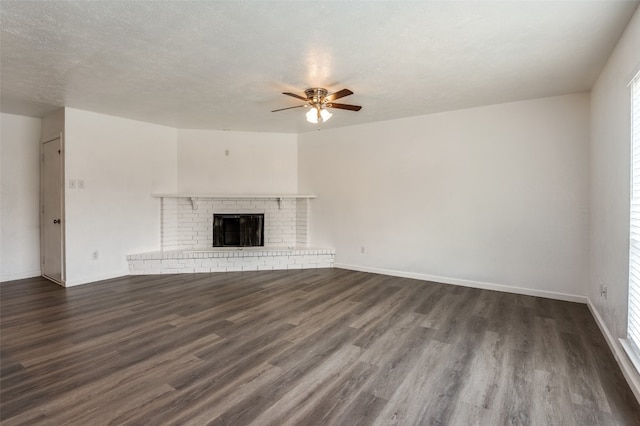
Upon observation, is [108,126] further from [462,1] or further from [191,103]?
[462,1]

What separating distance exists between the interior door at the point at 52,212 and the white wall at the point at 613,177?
6226 millimetres

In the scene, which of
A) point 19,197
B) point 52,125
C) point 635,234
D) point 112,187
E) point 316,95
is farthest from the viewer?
point 112,187

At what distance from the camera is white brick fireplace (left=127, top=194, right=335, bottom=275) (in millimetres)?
5309

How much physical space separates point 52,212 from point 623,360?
21.8ft

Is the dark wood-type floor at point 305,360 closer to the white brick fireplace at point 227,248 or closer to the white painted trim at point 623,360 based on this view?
the white painted trim at point 623,360

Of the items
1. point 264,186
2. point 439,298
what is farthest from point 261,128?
point 439,298

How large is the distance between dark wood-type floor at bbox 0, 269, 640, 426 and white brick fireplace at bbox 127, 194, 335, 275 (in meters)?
1.22

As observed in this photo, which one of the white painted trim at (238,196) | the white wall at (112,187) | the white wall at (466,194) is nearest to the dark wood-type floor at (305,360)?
the white wall at (466,194)

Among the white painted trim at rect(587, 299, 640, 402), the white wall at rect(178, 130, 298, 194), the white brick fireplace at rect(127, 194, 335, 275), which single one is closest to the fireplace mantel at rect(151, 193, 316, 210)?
the white brick fireplace at rect(127, 194, 335, 275)

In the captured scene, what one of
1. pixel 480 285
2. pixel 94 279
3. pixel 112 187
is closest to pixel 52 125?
pixel 112 187

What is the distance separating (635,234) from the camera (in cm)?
220

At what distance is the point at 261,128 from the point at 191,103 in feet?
5.27

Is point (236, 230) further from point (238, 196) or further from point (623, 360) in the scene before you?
point (623, 360)

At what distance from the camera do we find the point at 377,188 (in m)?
5.24
